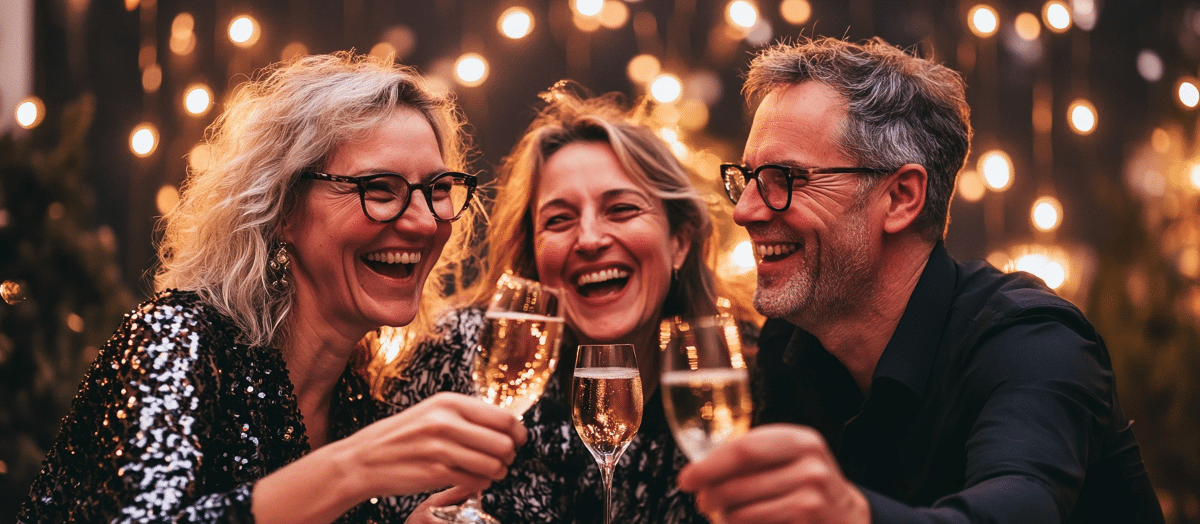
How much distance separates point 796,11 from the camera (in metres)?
4.26

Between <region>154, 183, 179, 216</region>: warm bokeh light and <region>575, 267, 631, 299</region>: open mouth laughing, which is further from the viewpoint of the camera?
<region>154, 183, 179, 216</region>: warm bokeh light

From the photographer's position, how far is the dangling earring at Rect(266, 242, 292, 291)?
5.12ft

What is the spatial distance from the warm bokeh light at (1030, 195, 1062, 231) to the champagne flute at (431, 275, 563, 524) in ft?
12.9

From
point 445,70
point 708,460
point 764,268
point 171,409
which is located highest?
point 445,70

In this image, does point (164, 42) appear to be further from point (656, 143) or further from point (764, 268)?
point (764, 268)

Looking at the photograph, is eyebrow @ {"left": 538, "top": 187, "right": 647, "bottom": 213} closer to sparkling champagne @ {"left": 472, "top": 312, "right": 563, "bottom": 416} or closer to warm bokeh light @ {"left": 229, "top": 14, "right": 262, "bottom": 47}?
sparkling champagne @ {"left": 472, "top": 312, "right": 563, "bottom": 416}

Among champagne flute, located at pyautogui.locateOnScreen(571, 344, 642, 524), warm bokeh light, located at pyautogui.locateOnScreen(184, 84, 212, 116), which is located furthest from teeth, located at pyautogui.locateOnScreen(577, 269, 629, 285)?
warm bokeh light, located at pyautogui.locateOnScreen(184, 84, 212, 116)

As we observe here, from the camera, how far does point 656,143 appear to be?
2080 mm

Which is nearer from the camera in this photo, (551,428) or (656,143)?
(551,428)

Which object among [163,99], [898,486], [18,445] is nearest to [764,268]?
[898,486]

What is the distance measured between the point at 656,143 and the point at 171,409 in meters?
1.24

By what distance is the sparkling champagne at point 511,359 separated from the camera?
1045 mm

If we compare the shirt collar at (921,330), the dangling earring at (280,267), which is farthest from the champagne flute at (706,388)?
the dangling earring at (280,267)

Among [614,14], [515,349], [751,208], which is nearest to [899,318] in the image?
[751,208]
